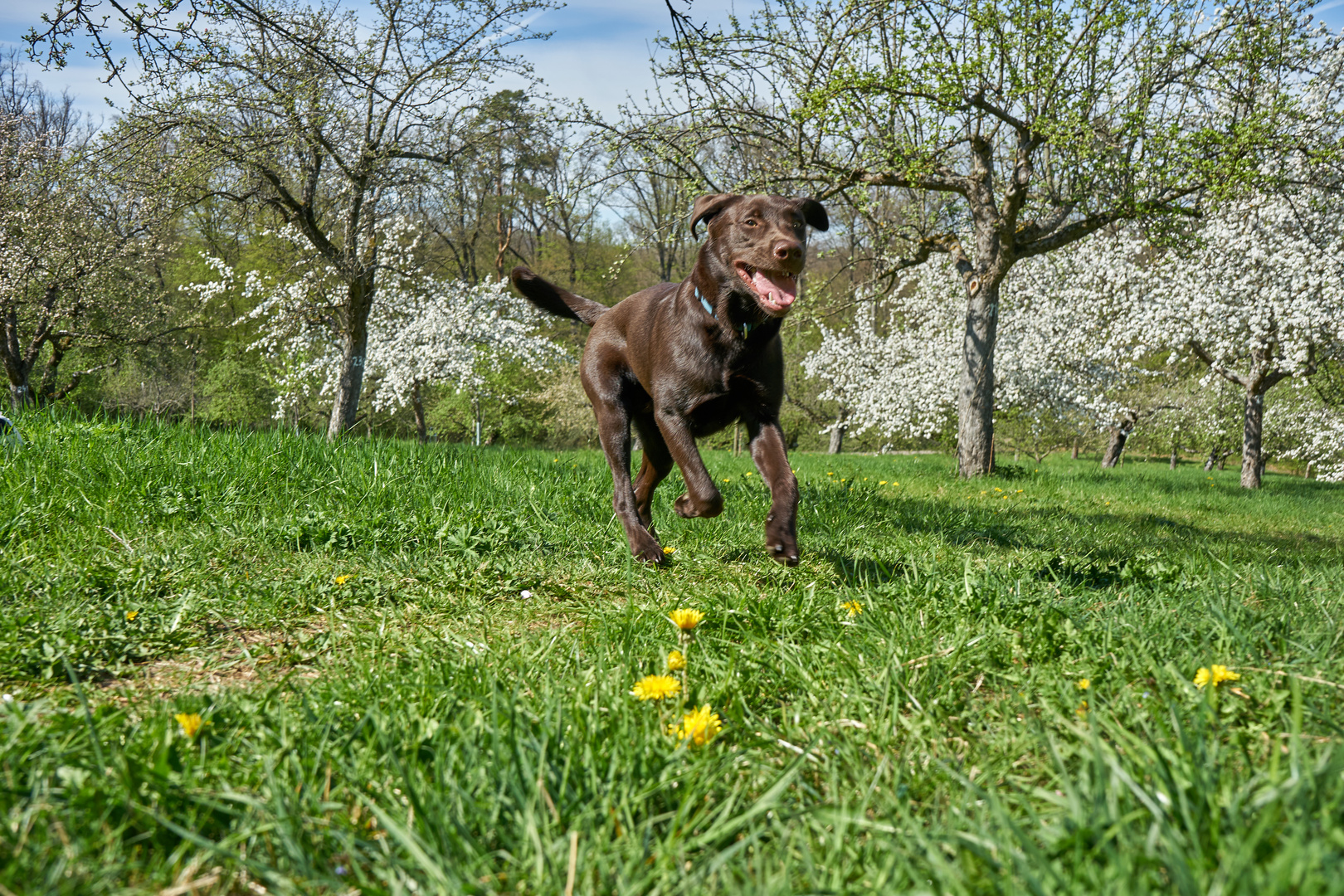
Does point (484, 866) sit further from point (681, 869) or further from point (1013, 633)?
point (1013, 633)

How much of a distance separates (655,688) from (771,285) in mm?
2046

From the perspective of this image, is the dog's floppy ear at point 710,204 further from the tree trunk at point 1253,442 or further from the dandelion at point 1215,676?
the tree trunk at point 1253,442

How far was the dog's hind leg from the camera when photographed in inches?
174

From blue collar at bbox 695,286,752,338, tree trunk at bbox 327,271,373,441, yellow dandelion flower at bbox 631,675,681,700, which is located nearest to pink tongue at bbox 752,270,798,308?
blue collar at bbox 695,286,752,338

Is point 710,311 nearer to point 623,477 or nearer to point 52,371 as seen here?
point 623,477

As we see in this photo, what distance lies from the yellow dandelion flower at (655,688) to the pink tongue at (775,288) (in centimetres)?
187

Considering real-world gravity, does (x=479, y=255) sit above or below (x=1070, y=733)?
above

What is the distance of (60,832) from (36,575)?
2.01 meters

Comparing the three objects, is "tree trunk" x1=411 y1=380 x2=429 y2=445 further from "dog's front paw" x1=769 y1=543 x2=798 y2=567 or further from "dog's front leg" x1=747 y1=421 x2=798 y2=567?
"dog's front paw" x1=769 y1=543 x2=798 y2=567

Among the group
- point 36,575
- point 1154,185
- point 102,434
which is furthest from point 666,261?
point 36,575

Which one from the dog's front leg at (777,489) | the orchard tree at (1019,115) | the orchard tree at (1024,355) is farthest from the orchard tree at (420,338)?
the dog's front leg at (777,489)

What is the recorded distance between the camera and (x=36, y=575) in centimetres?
278

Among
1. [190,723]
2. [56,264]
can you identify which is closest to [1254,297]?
[190,723]

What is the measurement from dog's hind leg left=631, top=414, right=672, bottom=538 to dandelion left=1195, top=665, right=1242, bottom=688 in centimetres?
290
